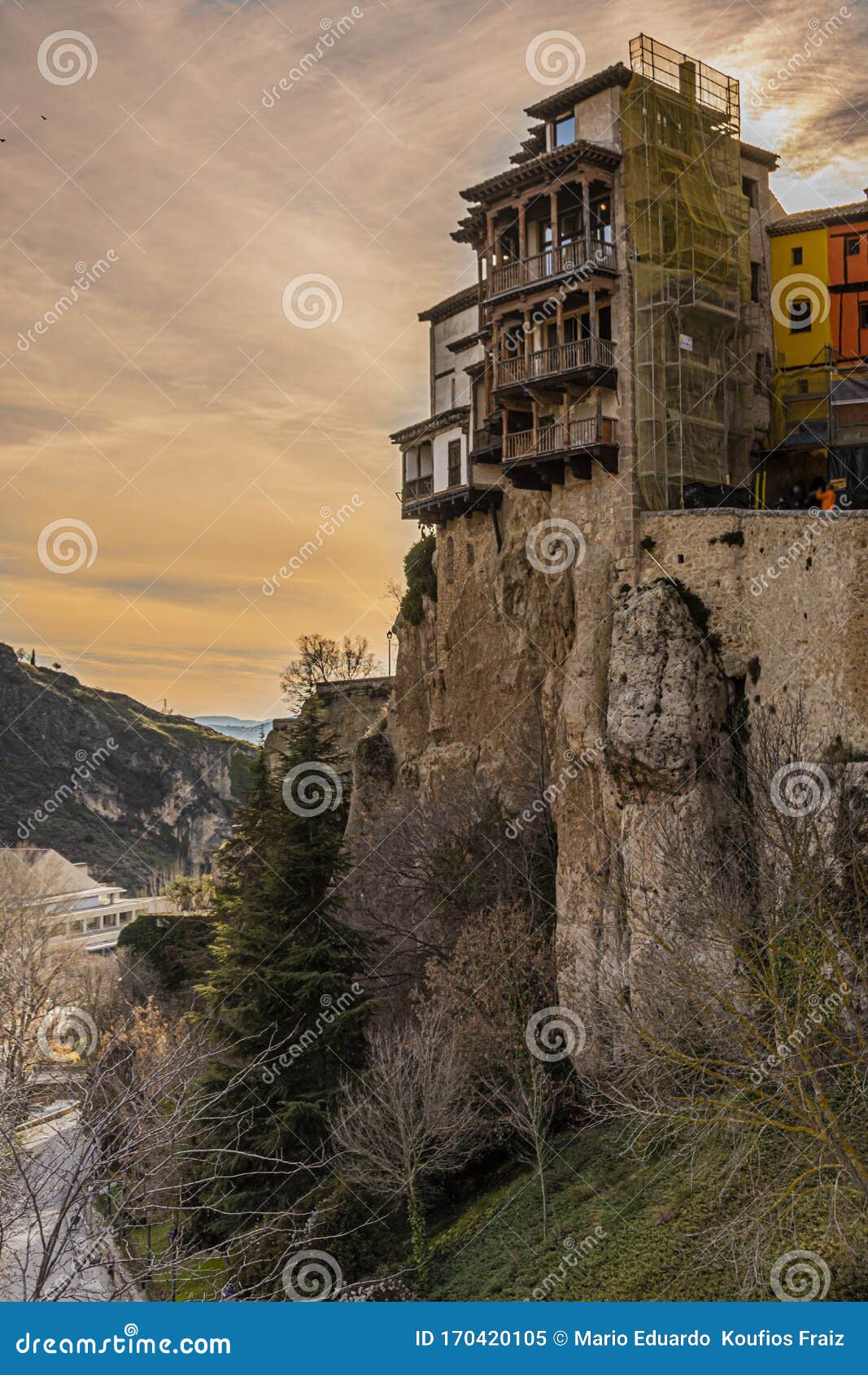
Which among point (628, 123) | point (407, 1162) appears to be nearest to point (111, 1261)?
point (407, 1162)

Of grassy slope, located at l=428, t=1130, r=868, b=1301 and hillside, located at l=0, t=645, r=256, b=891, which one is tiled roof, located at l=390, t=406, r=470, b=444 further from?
hillside, located at l=0, t=645, r=256, b=891

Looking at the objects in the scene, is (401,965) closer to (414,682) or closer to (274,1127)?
(274,1127)

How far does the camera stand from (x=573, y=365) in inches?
1297

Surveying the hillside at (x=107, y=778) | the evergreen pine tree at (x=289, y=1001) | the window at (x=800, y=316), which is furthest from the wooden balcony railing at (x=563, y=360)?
the hillside at (x=107, y=778)

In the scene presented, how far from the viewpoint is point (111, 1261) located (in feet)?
38.3

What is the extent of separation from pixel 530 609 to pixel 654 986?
16.9m

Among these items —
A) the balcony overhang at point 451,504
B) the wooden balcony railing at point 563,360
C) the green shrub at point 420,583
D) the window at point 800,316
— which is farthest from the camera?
the green shrub at point 420,583

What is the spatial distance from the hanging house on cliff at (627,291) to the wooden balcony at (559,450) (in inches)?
1.8

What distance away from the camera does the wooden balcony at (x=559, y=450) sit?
106 ft

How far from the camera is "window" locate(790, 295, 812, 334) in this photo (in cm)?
3969

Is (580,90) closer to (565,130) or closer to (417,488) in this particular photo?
(565,130)

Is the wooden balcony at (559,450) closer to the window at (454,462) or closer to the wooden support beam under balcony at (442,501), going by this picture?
the wooden support beam under balcony at (442,501)

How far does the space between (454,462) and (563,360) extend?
32.8 feet

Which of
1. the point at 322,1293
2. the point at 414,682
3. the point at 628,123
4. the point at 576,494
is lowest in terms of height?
the point at 322,1293
